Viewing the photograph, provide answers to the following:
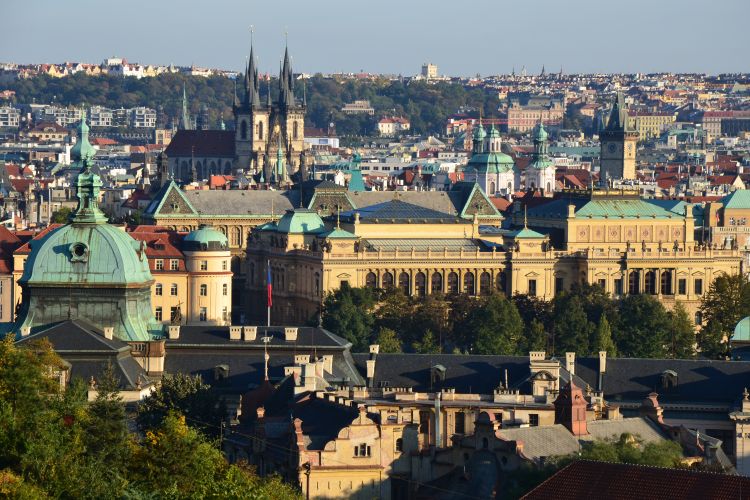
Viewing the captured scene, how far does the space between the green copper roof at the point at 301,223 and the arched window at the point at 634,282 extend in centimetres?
1715

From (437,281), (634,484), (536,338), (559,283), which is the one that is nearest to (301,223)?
(437,281)

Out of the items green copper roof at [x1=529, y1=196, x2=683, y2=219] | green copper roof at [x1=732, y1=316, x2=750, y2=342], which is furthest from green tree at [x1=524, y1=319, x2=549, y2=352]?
green copper roof at [x1=529, y1=196, x2=683, y2=219]

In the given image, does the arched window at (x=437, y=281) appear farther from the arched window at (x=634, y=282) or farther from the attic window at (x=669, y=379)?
the attic window at (x=669, y=379)

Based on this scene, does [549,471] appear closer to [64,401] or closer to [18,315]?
[64,401]

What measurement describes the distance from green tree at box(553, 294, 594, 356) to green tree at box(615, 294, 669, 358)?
5.19 ft

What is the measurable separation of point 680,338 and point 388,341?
13.5 metres

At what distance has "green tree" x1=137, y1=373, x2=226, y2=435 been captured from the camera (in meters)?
85.9

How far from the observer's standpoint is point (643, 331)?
126250 mm

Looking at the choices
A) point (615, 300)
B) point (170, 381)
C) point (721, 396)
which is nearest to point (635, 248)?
point (615, 300)

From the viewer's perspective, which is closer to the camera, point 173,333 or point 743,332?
point 173,333

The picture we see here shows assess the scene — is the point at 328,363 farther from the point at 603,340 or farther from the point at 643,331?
the point at 643,331

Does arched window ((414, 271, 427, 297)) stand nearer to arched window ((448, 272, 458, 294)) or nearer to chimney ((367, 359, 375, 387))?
arched window ((448, 272, 458, 294))

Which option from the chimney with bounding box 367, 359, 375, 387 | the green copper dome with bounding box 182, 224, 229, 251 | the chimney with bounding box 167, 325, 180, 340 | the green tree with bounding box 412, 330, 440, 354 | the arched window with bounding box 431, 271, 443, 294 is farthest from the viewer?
the arched window with bounding box 431, 271, 443, 294

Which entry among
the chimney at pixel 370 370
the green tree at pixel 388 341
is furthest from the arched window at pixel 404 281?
the chimney at pixel 370 370
